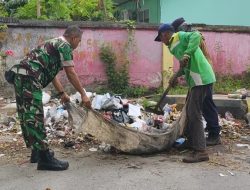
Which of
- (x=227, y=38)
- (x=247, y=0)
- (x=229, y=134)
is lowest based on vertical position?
(x=229, y=134)

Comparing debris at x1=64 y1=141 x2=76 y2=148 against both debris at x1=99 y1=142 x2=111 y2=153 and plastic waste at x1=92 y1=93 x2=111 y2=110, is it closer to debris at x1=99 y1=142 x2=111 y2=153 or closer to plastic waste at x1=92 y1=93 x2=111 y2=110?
debris at x1=99 y1=142 x2=111 y2=153

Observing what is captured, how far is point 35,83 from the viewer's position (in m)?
5.36

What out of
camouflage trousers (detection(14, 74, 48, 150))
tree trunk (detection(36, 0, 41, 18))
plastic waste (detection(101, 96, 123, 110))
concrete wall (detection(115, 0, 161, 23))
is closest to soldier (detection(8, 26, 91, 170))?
camouflage trousers (detection(14, 74, 48, 150))

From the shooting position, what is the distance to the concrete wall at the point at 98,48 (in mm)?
11039

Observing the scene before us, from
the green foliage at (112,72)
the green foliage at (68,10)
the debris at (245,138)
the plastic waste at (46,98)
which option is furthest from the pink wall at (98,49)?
the debris at (245,138)

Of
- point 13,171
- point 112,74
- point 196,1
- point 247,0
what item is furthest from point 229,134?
point 196,1

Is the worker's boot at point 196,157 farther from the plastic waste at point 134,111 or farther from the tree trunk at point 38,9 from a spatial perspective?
the tree trunk at point 38,9

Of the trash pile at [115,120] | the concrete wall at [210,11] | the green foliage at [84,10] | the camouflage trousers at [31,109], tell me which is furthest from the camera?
the green foliage at [84,10]

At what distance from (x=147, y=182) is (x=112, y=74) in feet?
22.4

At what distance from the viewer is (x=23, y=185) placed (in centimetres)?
499

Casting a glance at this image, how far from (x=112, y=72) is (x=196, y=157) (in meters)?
6.17

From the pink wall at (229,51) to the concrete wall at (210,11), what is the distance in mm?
2072

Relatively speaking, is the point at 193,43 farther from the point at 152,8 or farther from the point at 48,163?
the point at 152,8

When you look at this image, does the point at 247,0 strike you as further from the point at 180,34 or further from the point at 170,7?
the point at 180,34
